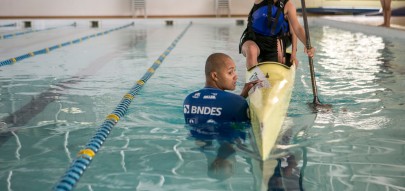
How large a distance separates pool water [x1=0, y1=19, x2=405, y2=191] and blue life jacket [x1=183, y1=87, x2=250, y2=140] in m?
0.11

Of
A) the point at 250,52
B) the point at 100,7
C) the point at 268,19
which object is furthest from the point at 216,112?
the point at 100,7

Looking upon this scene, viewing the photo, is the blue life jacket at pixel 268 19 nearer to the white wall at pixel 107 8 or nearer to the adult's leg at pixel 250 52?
the adult's leg at pixel 250 52

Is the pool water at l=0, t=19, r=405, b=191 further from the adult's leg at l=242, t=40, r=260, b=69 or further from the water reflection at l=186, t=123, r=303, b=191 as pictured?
the adult's leg at l=242, t=40, r=260, b=69

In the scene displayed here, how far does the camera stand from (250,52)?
3803mm

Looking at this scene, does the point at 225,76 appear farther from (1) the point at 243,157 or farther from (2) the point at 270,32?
(2) the point at 270,32

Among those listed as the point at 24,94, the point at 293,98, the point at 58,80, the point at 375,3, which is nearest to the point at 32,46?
the point at 58,80

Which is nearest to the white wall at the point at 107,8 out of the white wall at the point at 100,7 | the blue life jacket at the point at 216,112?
the white wall at the point at 100,7

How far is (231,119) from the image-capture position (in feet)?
9.01

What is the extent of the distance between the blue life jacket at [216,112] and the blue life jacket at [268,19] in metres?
1.34

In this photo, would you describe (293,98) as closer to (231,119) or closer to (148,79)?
→ (231,119)

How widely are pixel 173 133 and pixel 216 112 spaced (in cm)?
27

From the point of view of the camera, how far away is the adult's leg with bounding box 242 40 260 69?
373cm

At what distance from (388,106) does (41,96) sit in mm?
2604

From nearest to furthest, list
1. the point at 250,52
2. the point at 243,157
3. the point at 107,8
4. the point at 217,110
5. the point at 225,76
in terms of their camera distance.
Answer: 1. the point at 243,157
2. the point at 217,110
3. the point at 225,76
4. the point at 250,52
5. the point at 107,8
